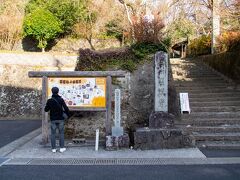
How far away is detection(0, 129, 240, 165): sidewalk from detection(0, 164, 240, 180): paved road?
450 mm

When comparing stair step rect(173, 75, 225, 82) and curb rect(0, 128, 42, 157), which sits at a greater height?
stair step rect(173, 75, 225, 82)

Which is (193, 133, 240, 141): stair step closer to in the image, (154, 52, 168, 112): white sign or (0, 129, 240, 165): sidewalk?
(0, 129, 240, 165): sidewalk

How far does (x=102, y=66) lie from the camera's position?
10781mm

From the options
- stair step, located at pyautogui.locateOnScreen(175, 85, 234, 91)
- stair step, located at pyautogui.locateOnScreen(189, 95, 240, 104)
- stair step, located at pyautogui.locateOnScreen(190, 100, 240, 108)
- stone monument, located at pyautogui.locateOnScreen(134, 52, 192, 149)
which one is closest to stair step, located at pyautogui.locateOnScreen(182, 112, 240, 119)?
stair step, located at pyautogui.locateOnScreen(190, 100, 240, 108)

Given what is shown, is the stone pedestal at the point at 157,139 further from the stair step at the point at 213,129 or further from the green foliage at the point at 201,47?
the green foliage at the point at 201,47

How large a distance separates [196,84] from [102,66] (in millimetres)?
5050

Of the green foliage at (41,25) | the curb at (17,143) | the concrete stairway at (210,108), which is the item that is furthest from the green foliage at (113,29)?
the curb at (17,143)

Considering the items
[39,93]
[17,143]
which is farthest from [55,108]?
[39,93]

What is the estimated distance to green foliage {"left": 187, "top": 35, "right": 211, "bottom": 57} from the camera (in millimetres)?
21292

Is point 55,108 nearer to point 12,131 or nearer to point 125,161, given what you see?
point 125,161

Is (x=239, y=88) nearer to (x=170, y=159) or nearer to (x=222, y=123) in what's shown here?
(x=222, y=123)

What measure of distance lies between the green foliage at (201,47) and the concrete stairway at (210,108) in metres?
4.63

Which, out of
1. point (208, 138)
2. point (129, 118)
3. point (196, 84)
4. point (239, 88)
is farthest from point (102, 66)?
point (239, 88)

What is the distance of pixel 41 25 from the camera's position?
23.1 metres
